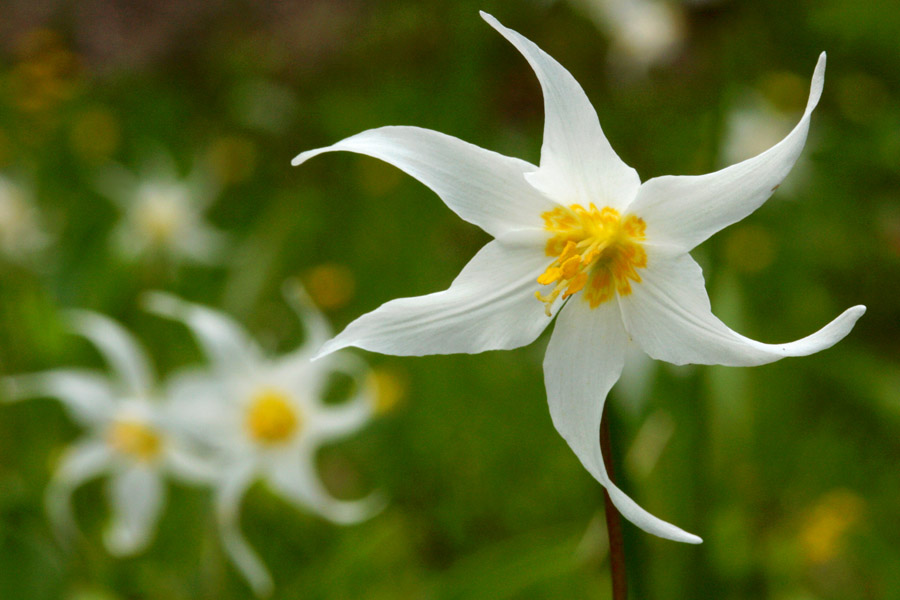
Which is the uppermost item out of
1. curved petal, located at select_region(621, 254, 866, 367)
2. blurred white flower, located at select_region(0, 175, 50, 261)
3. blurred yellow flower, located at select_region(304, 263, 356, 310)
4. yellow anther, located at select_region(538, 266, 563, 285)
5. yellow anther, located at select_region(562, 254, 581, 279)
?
yellow anther, located at select_region(562, 254, 581, 279)

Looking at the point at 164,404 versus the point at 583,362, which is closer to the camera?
the point at 583,362

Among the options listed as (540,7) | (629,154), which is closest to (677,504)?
(629,154)

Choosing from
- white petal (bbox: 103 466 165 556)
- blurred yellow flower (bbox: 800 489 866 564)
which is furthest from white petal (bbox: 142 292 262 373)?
blurred yellow flower (bbox: 800 489 866 564)

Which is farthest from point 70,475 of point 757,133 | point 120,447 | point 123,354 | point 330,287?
point 757,133

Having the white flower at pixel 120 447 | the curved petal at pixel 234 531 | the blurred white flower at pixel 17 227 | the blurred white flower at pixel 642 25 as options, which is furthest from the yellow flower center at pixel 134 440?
the blurred white flower at pixel 642 25

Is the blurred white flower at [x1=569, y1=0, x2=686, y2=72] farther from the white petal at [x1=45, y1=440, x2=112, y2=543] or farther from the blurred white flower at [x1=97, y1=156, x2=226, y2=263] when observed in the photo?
the white petal at [x1=45, y1=440, x2=112, y2=543]

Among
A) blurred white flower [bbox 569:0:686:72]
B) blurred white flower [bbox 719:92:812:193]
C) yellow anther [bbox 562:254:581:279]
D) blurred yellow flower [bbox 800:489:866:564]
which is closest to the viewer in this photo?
yellow anther [bbox 562:254:581:279]

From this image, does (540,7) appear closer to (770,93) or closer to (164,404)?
(770,93)

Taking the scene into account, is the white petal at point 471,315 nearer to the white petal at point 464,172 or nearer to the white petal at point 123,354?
the white petal at point 464,172
